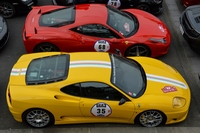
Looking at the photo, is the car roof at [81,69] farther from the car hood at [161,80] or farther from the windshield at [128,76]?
the car hood at [161,80]

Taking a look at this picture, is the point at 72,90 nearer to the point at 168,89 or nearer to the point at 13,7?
the point at 168,89

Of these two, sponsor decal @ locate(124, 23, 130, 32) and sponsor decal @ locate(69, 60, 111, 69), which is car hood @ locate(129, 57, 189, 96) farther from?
sponsor decal @ locate(124, 23, 130, 32)

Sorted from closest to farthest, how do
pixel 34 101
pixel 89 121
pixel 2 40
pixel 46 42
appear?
pixel 34 101
pixel 89 121
pixel 46 42
pixel 2 40

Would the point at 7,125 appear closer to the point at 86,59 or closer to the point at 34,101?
the point at 34,101

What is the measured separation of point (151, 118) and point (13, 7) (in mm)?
6205

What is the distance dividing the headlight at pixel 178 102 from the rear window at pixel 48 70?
2.21m

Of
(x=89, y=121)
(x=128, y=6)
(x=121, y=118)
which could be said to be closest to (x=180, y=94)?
(x=121, y=118)

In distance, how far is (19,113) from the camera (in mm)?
5598

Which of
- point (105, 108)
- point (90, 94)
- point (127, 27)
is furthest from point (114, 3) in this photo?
point (105, 108)

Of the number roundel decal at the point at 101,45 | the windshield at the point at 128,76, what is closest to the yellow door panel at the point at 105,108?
the windshield at the point at 128,76

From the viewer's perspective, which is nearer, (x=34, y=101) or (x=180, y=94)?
(x=34, y=101)

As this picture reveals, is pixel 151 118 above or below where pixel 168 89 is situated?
below

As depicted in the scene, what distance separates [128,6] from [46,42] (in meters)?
3.38

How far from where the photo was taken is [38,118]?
5.73 meters
